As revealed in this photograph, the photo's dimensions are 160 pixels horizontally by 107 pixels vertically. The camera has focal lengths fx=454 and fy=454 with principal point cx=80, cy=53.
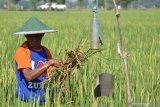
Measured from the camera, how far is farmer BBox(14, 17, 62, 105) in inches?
99.4

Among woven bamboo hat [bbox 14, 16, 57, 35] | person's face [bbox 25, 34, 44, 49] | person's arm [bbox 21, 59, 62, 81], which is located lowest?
person's arm [bbox 21, 59, 62, 81]

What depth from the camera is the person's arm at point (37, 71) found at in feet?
8.11

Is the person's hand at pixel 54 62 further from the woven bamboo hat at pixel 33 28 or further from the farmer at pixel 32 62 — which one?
the woven bamboo hat at pixel 33 28

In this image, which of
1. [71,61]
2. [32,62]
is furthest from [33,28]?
[71,61]

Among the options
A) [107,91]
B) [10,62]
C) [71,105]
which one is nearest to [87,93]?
[71,105]

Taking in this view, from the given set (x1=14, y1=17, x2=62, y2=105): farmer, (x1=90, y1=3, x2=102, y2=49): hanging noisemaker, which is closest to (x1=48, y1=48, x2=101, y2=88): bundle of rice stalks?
(x1=14, y1=17, x2=62, y2=105): farmer

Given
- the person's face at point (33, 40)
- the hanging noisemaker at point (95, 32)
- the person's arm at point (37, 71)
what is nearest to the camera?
the hanging noisemaker at point (95, 32)

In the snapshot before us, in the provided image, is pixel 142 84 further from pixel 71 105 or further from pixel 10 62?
pixel 10 62

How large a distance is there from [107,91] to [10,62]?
2.38 m

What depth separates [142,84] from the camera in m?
3.44

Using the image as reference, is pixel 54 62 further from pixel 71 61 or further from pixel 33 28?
pixel 33 28

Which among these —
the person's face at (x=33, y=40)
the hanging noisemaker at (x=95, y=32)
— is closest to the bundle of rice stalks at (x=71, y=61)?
the person's face at (x=33, y=40)

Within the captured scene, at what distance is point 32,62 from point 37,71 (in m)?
0.13

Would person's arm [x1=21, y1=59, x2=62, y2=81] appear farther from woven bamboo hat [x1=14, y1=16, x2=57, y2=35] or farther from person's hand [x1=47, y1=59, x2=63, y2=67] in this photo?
woven bamboo hat [x1=14, y1=16, x2=57, y2=35]
